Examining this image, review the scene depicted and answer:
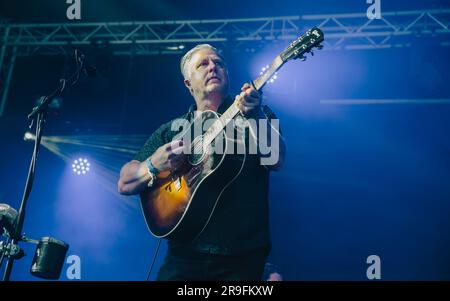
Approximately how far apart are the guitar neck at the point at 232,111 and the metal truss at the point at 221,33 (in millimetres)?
3750

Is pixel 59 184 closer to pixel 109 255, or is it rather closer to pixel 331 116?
pixel 109 255

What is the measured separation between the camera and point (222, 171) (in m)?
2.61

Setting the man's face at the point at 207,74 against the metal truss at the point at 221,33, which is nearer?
the man's face at the point at 207,74

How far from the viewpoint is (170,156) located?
2.85 metres

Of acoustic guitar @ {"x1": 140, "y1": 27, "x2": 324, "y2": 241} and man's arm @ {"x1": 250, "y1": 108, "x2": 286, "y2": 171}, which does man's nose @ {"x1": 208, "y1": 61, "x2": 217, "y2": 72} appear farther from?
man's arm @ {"x1": 250, "y1": 108, "x2": 286, "y2": 171}

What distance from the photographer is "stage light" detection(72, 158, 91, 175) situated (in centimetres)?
696

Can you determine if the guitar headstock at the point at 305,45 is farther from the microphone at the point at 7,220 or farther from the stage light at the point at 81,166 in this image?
the stage light at the point at 81,166

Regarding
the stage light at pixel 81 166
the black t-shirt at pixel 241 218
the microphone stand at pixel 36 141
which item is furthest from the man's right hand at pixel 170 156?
the stage light at pixel 81 166

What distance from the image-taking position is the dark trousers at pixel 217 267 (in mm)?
2428

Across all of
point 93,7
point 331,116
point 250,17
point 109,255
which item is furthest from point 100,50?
point 331,116

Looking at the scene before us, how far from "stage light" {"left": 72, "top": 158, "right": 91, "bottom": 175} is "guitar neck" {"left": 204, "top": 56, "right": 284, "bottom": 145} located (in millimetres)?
4557

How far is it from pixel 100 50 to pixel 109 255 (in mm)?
3247

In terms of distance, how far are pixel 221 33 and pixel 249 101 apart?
427 centimetres

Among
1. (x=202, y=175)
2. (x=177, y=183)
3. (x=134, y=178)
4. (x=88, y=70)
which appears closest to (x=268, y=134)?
(x=202, y=175)
